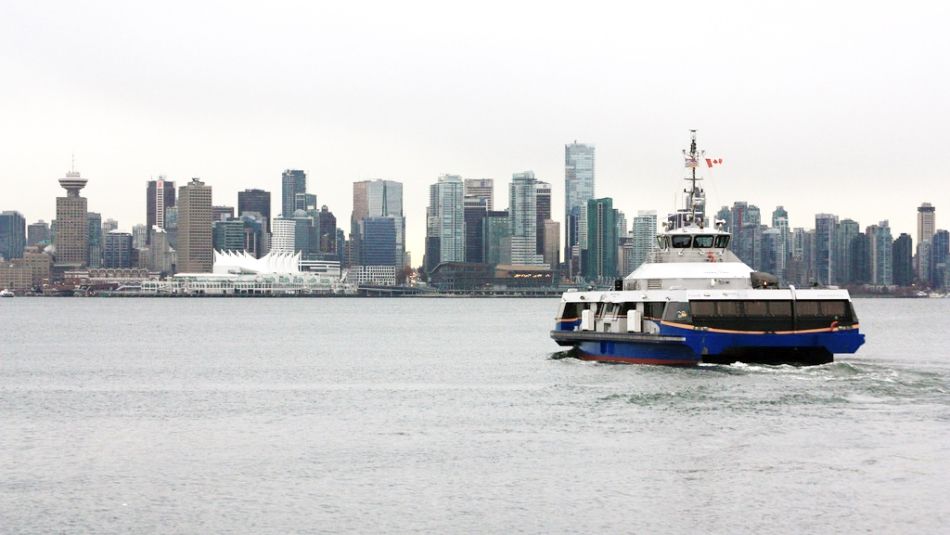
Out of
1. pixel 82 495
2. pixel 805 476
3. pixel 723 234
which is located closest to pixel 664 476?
pixel 805 476

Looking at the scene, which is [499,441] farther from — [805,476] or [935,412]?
[935,412]

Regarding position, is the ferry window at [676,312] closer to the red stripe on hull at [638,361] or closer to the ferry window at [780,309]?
the red stripe on hull at [638,361]

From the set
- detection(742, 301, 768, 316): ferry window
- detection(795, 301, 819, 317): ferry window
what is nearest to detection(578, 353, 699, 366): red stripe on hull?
detection(742, 301, 768, 316): ferry window

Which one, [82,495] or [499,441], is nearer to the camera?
[82,495]

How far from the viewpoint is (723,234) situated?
199 feet

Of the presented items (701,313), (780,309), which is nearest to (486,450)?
(701,313)

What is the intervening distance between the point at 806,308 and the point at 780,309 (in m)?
1.17

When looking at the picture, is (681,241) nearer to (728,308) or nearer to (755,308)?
(728,308)

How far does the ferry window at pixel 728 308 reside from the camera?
171 ft

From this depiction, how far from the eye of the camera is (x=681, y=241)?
61.0 metres

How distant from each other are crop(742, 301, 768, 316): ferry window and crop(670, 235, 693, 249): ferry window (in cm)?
918

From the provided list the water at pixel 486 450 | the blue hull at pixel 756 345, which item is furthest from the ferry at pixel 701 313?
the water at pixel 486 450

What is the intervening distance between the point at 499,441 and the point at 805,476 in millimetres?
9399

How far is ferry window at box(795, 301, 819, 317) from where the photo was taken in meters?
52.2
